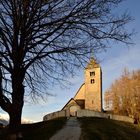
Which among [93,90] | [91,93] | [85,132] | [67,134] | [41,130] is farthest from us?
[93,90]

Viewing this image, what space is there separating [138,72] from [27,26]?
55.2m

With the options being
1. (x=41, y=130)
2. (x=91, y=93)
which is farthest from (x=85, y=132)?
(x=91, y=93)

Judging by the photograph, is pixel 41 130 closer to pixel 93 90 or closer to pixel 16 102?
pixel 16 102

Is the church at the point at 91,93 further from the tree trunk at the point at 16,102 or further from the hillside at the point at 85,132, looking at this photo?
the tree trunk at the point at 16,102

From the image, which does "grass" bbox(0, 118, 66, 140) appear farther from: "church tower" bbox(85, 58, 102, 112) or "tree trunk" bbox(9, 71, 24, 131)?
→ "church tower" bbox(85, 58, 102, 112)

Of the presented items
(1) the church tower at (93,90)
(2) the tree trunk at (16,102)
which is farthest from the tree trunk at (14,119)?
(1) the church tower at (93,90)

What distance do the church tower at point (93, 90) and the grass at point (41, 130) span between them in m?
52.5

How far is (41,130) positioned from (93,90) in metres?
60.0

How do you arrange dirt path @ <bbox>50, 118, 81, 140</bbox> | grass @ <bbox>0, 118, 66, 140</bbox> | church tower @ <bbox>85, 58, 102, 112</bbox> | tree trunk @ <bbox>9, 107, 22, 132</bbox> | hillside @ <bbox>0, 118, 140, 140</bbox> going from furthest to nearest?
1. church tower @ <bbox>85, 58, 102, 112</bbox>
2. grass @ <bbox>0, 118, 66, 140</bbox>
3. hillside @ <bbox>0, 118, 140, 140</bbox>
4. dirt path @ <bbox>50, 118, 81, 140</bbox>
5. tree trunk @ <bbox>9, 107, 22, 132</bbox>

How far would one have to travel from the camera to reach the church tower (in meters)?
87.1

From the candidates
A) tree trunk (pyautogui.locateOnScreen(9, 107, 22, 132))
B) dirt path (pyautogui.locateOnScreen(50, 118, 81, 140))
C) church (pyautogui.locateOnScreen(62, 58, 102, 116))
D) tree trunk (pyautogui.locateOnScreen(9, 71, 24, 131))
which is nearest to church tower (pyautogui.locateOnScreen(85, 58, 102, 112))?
church (pyautogui.locateOnScreen(62, 58, 102, 116))

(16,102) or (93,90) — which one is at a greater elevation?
(93,90)

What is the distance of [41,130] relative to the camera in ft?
100

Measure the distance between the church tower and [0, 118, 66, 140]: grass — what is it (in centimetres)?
5250
